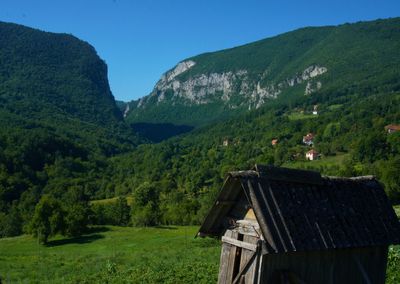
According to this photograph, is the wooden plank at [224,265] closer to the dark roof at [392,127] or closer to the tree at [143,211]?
the tree at [143,211]

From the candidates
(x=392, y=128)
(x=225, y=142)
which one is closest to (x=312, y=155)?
(x=392, y=128)

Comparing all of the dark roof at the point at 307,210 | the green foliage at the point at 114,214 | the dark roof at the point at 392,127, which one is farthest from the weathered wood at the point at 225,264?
the dark roof at the point at 392,127

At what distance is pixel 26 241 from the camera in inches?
2222

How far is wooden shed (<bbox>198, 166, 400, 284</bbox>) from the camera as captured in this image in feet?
27.6

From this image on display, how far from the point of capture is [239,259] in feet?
29.7

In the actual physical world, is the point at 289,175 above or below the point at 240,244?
above

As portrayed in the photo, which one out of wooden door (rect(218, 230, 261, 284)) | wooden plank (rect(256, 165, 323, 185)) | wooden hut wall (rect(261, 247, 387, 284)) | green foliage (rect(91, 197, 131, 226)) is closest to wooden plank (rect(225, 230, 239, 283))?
wooden door (rect(218, 230, 261, 284))

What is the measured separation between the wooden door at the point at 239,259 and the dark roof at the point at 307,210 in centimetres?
46

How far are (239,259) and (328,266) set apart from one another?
6.33 ft

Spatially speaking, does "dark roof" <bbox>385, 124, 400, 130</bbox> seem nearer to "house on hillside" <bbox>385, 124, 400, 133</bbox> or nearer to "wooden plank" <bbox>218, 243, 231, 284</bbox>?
"house on hillside" <bbox>385, 124, 400, 133</bbox>

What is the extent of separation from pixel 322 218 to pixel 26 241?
54.9 m

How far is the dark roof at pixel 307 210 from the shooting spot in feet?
27.5

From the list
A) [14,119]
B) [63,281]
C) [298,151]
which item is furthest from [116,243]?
[14,119]

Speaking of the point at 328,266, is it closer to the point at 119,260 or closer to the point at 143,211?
the point at 119,260
